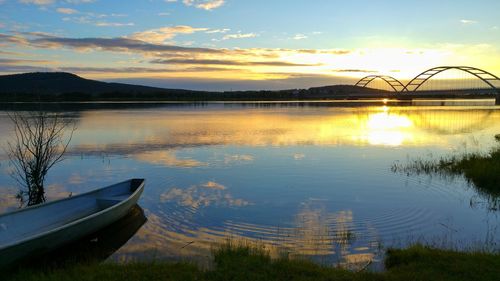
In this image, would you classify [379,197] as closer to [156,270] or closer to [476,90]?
[156,270]

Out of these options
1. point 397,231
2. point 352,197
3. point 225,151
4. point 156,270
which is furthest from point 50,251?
point 225,151

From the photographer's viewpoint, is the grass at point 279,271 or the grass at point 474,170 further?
the grass at point 474,170

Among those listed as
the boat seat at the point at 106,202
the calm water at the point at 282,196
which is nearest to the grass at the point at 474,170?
the calm water at the point at 282,196

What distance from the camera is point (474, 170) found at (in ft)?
56.1

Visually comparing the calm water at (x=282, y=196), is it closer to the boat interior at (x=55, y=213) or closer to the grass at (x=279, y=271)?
the boat interior at (x=55, y=213)

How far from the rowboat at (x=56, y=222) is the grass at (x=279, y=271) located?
458mm

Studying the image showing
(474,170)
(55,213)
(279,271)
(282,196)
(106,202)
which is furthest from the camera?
(474,170)

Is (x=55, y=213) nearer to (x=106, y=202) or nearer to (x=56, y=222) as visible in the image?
(x=56, y=222)

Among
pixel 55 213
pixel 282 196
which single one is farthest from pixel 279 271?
pixel 282 196

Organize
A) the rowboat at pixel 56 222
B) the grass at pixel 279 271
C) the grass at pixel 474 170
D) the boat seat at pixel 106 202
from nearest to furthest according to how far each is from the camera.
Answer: the grass at pixel 279 271
the rowboat at pixel 56 222
the boat seat at pixel 106 202
the grass at pixel 474 170

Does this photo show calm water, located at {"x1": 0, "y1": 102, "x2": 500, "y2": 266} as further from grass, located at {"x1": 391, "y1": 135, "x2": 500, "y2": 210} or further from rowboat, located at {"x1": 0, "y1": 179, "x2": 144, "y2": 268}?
rowboat, located at {"x1": 0, "y1": 179, "x2": 144, "y2": 268}

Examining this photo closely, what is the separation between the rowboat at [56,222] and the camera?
7702 mm

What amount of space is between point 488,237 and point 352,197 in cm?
459

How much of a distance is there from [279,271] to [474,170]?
1298 centimetres
